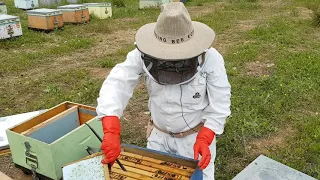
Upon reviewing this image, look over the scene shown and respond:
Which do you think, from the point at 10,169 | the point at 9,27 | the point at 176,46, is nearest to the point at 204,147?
the point at 176,46

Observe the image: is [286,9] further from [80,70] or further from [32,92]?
[32,92]

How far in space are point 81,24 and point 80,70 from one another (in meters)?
3.48

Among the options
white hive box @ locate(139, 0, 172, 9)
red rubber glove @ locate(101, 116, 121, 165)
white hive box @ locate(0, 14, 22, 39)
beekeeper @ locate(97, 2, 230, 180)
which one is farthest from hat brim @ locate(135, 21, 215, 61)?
white hive box @ locate(139, 0, 172, 9)

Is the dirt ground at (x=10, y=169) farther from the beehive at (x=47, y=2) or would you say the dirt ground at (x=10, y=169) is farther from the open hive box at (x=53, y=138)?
the beehive at (x=47, y=2)

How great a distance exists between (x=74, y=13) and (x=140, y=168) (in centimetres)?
686

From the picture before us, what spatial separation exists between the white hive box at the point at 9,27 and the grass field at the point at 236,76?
0.54 feet

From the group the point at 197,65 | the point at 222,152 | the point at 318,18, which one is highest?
the point at 197,65

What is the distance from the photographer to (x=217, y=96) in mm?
1947

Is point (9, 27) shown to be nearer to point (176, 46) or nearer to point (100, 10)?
point (100, 10)

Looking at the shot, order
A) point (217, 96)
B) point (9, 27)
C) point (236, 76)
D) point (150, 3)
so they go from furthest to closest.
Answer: point (150, 3) < point (9, 27) < point (236, 76) < point (217, 96)

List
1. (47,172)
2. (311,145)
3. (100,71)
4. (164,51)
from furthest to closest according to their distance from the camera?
(100,71)
(311,145)
(47,172)
(164,51)

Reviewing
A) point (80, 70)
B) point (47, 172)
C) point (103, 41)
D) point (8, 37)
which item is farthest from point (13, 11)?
point (47, 172)

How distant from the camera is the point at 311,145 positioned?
10.1 ft

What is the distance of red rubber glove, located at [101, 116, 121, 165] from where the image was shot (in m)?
1.80
